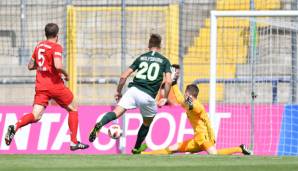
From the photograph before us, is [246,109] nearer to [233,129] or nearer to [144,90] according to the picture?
[233,129]

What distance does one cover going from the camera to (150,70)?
563 inches

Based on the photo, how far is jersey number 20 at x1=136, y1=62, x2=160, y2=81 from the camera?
14.3 metres

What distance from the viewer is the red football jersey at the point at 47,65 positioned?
1367 cm

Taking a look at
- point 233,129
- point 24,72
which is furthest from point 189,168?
point 24,72

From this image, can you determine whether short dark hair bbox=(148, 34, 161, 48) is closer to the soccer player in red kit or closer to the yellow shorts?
the soccer player in red kit

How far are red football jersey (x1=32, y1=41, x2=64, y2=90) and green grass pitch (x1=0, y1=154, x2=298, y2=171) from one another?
5.58ft

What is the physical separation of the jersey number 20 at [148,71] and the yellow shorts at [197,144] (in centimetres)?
161

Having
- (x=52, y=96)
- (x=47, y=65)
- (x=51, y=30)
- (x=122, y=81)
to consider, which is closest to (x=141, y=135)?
(x=122, y=81)

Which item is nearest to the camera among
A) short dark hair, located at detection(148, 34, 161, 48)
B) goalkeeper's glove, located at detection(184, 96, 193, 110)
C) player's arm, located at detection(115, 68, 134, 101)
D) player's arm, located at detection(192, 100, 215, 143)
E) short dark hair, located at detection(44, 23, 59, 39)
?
short dark hair, located at detection(44, 23, 59, 39)

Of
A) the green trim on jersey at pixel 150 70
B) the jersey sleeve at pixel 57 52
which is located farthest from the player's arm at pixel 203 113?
the jersey sleeve at pixel 57 52

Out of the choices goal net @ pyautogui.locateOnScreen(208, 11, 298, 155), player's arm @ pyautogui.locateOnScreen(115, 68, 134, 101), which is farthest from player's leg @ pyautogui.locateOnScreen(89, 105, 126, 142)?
goal net @ pyautogui.locateOnScreen(208, 11, 298, 155)

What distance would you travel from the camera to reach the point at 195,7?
2083 cm

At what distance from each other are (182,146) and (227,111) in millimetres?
2272

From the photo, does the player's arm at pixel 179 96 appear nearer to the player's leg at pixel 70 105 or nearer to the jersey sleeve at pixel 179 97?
the jersey sleeve at pixel 179 97
